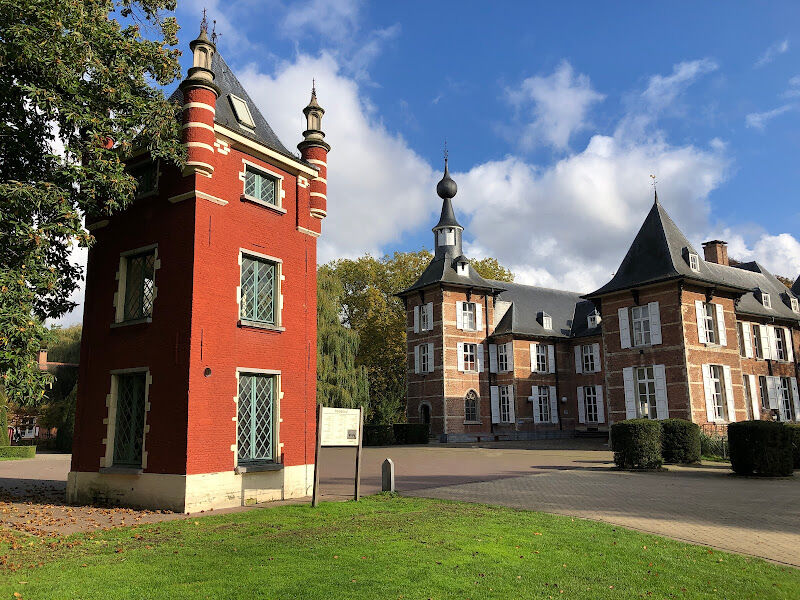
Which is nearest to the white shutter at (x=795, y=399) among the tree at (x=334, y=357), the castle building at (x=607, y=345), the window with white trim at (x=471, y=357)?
the castle building at (x=607, y=345)

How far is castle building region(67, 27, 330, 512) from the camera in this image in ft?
36.9

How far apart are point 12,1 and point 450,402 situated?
29.3 m

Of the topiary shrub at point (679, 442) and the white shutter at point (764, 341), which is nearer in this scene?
the topiary shrub at point (679, 442)

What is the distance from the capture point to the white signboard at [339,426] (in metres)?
11.1

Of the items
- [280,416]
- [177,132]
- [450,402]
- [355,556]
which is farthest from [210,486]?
[450,402]

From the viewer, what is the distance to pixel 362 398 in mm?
32188

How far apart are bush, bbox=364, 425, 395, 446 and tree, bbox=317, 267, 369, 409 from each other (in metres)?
1.62

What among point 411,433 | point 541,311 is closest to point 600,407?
point 541,311

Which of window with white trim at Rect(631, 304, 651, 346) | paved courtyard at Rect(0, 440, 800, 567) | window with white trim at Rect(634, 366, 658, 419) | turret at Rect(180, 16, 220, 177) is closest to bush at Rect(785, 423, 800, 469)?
paved courtyard at Rect(0, 440, 800, 567)

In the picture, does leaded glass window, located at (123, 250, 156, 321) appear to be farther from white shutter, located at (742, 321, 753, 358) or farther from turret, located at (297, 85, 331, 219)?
white shutter, located at (742, 321, 753, 358)

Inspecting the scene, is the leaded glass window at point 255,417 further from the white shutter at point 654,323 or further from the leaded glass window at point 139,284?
the white shutter at point 654,323

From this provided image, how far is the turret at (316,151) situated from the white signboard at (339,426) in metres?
5.26

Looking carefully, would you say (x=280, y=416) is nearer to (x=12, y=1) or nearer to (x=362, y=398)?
(x=12, y=1)

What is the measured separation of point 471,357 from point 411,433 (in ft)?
21.4
